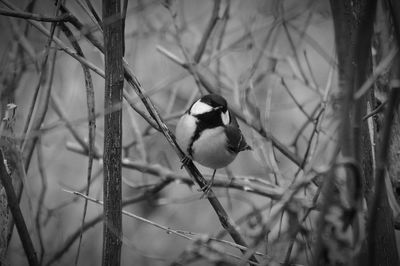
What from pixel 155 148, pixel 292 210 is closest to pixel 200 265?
pixel 155 148

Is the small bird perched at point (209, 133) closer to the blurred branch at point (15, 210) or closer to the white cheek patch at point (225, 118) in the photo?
the white cheek patch at point (225, 118)

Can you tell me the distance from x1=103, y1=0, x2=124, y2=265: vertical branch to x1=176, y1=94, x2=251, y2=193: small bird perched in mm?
1215

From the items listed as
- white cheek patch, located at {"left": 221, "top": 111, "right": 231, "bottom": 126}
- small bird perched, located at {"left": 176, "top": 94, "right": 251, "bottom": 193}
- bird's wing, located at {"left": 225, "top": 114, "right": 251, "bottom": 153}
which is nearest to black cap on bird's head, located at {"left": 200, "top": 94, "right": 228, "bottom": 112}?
small bird perched, located at {"left": 176, "top": 94, "right": 251, "bottom": 193}

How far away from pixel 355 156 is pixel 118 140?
2.39 ft

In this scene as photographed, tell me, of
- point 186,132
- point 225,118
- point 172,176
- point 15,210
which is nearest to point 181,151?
point 186,132

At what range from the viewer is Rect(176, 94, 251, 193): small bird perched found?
277 centimetres

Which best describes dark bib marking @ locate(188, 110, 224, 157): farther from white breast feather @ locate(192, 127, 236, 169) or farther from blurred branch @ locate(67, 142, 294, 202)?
blurred branch @ locate(67, 142, 294, 202)

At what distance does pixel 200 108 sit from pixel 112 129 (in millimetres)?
1353

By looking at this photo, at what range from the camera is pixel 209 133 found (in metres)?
2.87

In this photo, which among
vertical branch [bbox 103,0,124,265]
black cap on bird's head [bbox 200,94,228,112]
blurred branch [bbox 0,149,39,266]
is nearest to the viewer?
vertical branch [bbox 103,0,124,265]

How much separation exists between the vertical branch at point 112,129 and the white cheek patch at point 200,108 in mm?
1312

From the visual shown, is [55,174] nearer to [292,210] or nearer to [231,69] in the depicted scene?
[231,69]

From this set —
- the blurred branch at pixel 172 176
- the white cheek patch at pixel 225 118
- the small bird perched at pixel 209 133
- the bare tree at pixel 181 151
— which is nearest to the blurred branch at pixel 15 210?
the bare tree at pixel 181 151

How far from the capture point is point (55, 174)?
171 inches
